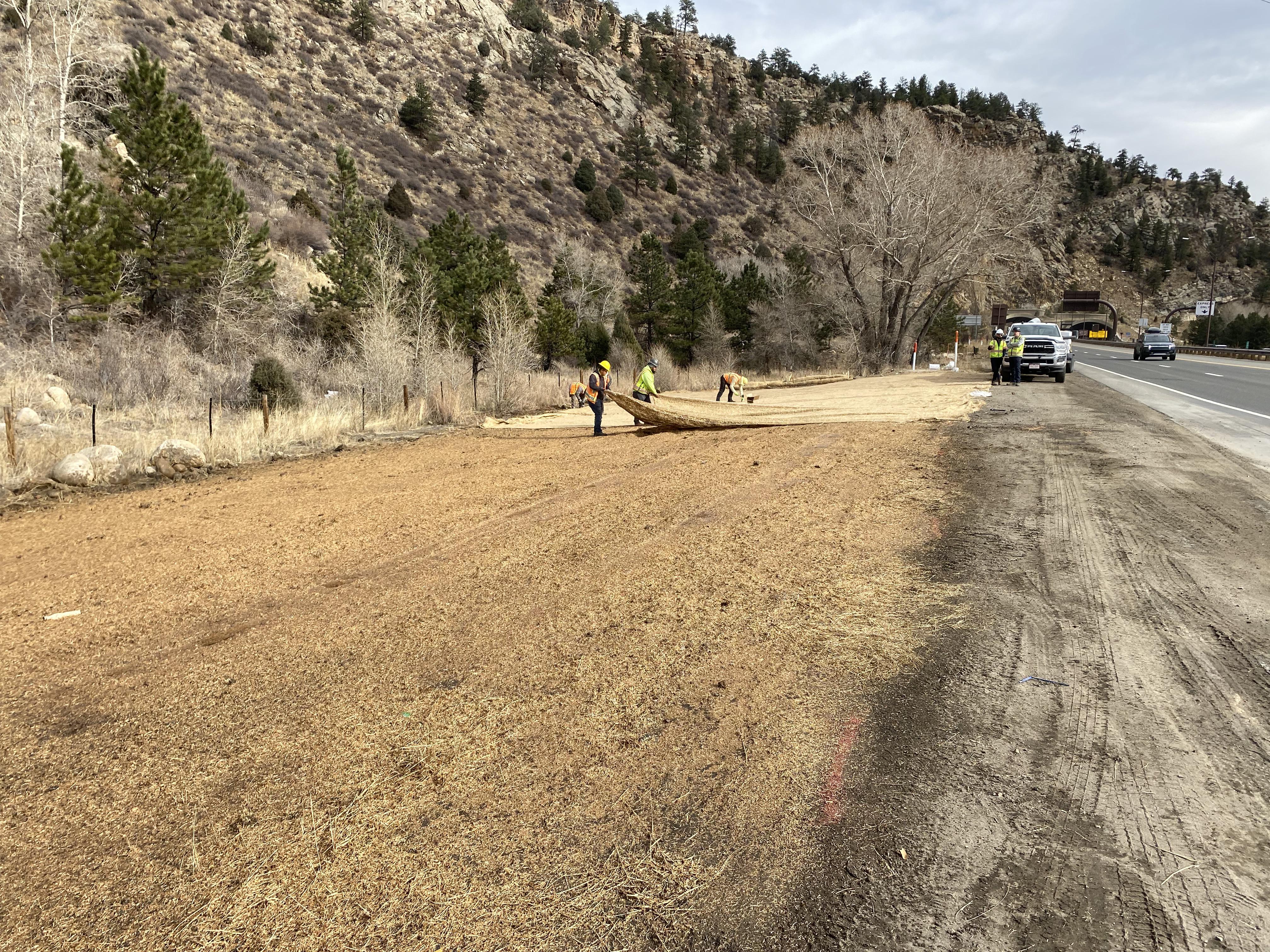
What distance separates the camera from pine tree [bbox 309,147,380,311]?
3081cm

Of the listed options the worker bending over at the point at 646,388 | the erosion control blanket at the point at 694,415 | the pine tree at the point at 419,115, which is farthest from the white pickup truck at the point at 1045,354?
the pine tree at the point at 419,115

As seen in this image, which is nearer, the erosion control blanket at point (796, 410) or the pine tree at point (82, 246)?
the erosion control blanket at point (796, 410)

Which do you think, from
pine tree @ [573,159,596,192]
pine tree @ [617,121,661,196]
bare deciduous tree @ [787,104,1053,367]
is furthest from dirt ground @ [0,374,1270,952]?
pine tree @ [617,121,661,196]

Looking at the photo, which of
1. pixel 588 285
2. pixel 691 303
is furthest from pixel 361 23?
pixel 691 303

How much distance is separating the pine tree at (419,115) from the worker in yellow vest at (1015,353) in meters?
49.4

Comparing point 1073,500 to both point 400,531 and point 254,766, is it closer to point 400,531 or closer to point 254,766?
point 400,531

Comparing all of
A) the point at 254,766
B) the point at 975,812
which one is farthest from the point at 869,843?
the point at 254,766

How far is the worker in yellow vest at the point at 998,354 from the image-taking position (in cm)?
2264

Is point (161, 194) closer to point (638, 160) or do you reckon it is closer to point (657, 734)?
point (657, 734)

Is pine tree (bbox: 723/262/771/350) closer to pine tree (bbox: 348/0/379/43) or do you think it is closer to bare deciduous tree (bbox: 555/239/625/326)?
bare deciduous tree (bbox: 555/239/625/326)

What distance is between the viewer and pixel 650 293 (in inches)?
1839

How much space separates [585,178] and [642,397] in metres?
53.9

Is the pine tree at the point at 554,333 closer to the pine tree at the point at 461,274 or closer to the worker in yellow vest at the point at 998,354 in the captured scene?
the pine tree at the point at 461,274

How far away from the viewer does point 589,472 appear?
11.3 m
